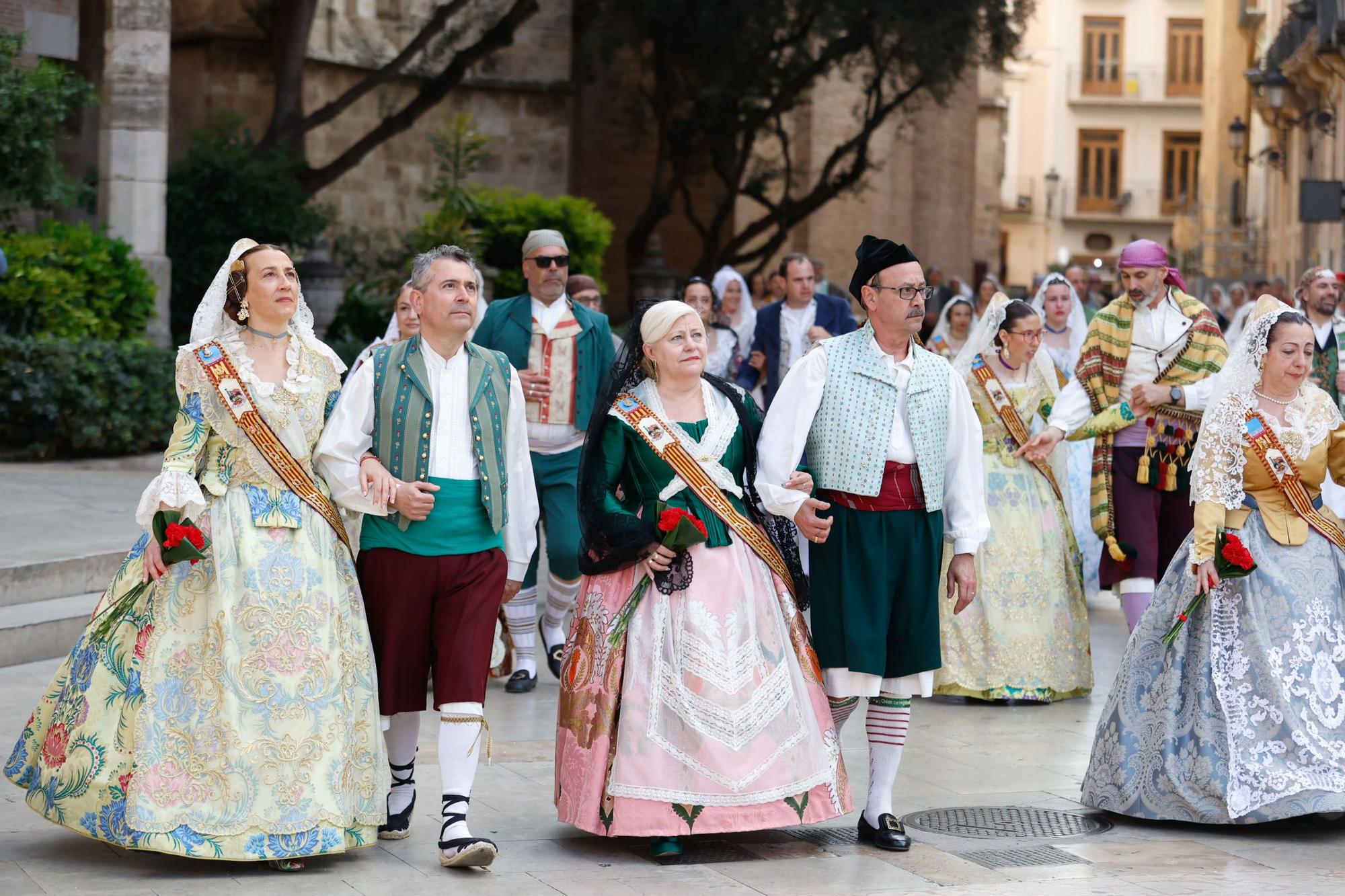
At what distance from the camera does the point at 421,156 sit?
81.7 feet

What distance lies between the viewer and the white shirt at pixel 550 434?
346 inches

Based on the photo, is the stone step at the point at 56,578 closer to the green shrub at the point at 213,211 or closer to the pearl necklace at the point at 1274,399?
the pearl necklace at the point at 1274,399

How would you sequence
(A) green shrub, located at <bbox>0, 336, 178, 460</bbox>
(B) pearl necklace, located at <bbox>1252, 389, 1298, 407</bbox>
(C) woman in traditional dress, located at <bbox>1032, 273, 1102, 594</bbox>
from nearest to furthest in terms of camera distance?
(B) pearl necklace, located at <bbox>1252, 389, 1298, 407</bbox> → (C) woman in traditional dress, located at <bbox>1032, 273, 1102, 594</bbox> → (A) green shrub, located at <bbox>0, 336, 178, 460</bbox>

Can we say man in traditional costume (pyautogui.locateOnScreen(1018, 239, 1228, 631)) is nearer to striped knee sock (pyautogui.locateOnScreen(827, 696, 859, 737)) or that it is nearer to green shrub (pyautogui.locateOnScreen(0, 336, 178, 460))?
striped knee sock (pyautogui.locateOnScreen(827, 696, 859, 737))

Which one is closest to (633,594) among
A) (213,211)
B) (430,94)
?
(213,211)

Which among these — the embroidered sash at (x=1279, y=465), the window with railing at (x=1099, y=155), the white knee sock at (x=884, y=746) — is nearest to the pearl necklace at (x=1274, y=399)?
the embroidered sash at (x=1279, y=465)

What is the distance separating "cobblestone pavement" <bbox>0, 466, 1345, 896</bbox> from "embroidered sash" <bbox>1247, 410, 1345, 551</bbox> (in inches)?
42.9

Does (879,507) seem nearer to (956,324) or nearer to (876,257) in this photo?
(876,257)

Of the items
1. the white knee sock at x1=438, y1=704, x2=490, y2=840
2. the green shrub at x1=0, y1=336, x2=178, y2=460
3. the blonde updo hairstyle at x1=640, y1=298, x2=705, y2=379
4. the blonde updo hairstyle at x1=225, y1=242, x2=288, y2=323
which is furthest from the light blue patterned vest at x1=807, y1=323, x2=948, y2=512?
the green shrub at x1=0, y1=336, x2=178, y2=460

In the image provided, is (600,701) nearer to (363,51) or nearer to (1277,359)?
(1277,359)

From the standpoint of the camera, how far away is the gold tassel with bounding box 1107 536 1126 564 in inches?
335

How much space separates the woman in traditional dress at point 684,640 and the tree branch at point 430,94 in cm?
1461

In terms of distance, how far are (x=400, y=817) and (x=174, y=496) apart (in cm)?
129

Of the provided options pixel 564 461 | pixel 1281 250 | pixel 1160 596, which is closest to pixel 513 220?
pixel 564 461
